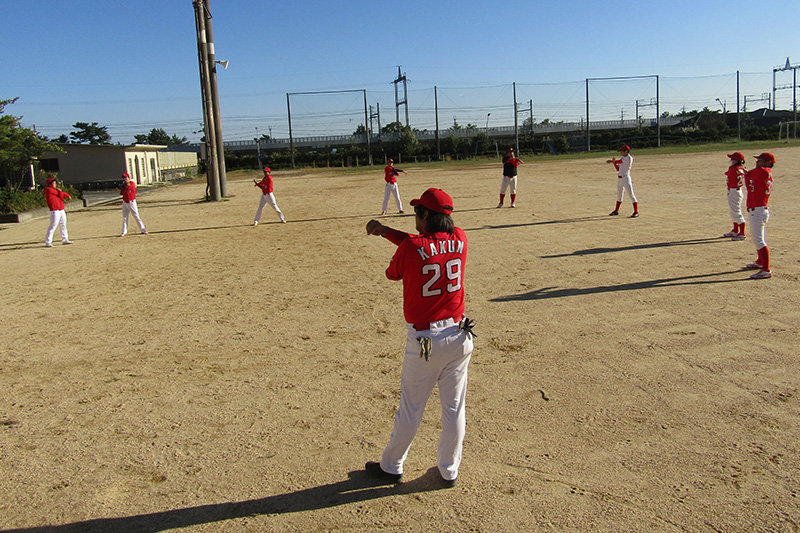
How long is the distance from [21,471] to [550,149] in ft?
268

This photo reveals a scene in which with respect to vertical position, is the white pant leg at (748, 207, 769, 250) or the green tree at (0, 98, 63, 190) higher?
the green tree at (0, 98, 63, 190)

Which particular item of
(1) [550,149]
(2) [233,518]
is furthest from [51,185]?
(1) [550,149]

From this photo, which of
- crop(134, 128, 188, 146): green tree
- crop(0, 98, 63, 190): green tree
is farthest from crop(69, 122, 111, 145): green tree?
crop(0, 98, 63, 190): green tree

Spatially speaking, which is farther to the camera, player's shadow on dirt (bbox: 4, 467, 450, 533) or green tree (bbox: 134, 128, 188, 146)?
green tree (bbox: 134, 128, 188, 146)

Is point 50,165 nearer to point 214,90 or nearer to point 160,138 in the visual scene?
point 214,90

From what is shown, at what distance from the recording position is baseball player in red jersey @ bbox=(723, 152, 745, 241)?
1239 cm

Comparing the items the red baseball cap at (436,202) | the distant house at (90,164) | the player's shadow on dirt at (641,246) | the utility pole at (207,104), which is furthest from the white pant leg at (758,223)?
the distant house at (90,164)

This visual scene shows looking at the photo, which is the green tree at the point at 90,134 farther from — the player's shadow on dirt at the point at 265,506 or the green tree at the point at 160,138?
the player's shadow on dirt at the point at 265,506

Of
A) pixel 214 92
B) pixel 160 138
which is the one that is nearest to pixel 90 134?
pixel 160 138

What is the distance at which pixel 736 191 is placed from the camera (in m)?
12.5

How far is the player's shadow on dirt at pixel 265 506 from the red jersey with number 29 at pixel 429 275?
1226 millimetres

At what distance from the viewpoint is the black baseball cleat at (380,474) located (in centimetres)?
422

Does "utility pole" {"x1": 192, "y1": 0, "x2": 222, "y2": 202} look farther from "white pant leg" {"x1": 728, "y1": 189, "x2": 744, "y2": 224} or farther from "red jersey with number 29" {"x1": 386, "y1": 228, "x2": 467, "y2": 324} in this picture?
"red jersey with number 29" {"x1": 386, "y1": 228, "x2": 467, "y2": 324}

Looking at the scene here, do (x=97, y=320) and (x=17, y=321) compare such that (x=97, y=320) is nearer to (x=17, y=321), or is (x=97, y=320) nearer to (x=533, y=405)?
(x=17, y=321)
